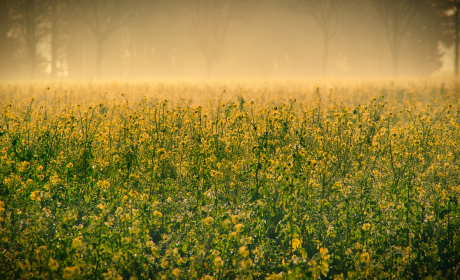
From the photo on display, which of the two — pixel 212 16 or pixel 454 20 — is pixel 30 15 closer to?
pixel 212 16

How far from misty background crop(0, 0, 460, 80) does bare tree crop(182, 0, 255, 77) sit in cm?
9

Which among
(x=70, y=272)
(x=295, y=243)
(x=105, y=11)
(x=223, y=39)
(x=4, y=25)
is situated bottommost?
(x=295, y=243)

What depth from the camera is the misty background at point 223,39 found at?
30.6m

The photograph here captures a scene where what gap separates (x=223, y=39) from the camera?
3058 cm

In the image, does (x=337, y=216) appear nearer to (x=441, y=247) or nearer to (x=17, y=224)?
(x=441, y=247)

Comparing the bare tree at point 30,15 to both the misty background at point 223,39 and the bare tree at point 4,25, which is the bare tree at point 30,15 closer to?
the misty background at point 223,39

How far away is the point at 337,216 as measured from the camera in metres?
3.20

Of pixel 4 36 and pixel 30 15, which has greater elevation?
pixel 30 15

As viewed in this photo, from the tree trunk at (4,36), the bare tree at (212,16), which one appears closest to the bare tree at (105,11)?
the bare tree at (212,16)

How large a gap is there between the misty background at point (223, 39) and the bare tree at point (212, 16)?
0.09 metres

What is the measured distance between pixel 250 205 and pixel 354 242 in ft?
3.52

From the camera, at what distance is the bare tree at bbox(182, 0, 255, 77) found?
96.6ft

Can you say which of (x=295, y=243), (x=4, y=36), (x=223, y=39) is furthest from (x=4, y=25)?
(x=295, y=243)

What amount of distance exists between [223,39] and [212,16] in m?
2.38
